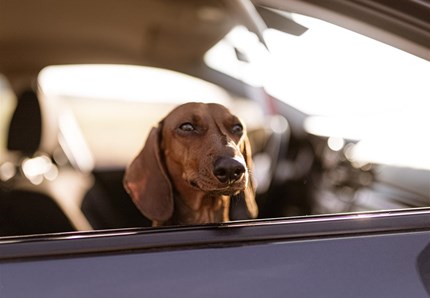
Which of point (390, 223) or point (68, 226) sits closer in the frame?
point (390, 223)

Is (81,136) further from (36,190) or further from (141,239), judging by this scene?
(141,239)

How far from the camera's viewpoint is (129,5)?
390cm

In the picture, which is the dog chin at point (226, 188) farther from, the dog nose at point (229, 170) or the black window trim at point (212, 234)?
the black window trim at point (212, 234)

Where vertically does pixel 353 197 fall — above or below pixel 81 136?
below

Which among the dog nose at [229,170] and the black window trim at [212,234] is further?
the dog nose at [229,170]

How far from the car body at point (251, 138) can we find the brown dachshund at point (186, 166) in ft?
0.71

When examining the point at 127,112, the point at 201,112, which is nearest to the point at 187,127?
the point at 201,112

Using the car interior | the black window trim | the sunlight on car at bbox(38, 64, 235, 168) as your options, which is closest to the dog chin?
the black window trim

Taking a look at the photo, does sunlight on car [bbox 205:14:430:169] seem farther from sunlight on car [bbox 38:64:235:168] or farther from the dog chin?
the dog chin

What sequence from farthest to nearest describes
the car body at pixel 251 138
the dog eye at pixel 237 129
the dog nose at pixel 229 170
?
the dog eye at pixel 237 129
the dog nose at pixel 229 170
the car body at pixel 251 138

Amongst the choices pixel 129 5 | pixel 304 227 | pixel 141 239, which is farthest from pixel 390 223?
pixel 129 5

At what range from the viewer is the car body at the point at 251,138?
1.61 m

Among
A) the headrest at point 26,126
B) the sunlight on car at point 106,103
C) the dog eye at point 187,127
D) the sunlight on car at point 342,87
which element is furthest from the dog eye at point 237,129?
the headrest at point 26,126

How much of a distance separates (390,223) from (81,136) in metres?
2.88
